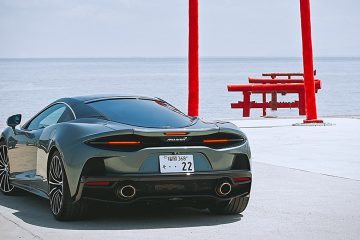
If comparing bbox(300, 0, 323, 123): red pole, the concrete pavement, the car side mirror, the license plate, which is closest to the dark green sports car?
the license plate

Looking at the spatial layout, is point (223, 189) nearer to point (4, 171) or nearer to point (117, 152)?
point (117, 152)

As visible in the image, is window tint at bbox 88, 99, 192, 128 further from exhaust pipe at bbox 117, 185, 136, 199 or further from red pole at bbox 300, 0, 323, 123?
red pole at bbox 300, 0, 323, 123

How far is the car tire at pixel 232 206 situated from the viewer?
973 centimetres

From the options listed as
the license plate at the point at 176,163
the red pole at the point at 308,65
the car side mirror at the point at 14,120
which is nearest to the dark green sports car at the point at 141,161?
the license plate at the point at 176,163

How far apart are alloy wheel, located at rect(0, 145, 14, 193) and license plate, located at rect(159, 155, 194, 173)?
2672 millimetres

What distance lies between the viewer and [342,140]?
59.4ft

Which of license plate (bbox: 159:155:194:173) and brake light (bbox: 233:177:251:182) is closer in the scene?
license plate (bbox: 159:155:194:173)

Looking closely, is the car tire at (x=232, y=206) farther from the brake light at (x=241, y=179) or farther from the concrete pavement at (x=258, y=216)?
the brake light at (x=241, y=179)

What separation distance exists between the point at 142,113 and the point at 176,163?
3.07ft

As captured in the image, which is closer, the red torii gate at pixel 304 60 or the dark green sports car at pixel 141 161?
the dark green sports car at pixel 141 161

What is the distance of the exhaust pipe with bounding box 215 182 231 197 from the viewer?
9211mm

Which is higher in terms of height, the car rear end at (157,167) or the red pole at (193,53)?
the red pole at (193,53)

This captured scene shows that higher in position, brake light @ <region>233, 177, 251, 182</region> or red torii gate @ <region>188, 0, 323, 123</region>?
red torii gate @ <region>188, 0, 323, 123</region>

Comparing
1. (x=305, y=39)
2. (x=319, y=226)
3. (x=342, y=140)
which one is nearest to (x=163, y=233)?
(x=319, y=226)
